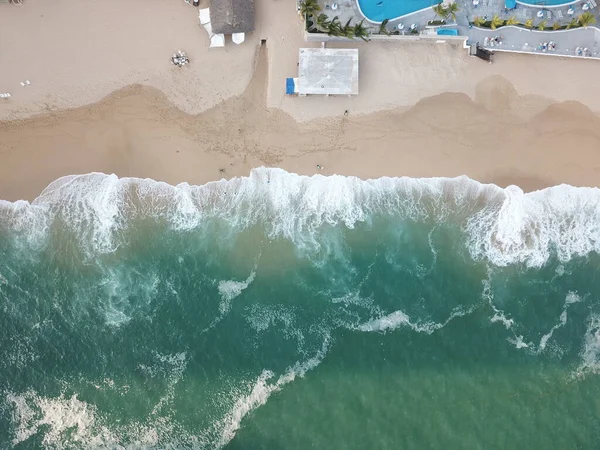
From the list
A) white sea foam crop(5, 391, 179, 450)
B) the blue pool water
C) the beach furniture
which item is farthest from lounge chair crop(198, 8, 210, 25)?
white sea foam crop(5, 391, 179, 450)

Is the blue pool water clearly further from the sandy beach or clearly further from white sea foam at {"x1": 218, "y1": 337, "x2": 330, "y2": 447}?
white sea foam at {"x1": 218, "y1": 337, "x2": 330, "y2": 447}

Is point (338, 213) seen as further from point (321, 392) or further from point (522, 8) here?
point (522, 8)

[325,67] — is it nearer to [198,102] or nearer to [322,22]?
[322,22]

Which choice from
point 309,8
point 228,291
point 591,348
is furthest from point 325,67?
point 591,348

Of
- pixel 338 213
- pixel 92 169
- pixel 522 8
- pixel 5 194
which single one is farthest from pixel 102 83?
pixel 522 8

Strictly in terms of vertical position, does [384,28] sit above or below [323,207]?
above
